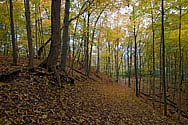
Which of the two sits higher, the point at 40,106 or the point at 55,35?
the point at 55,35

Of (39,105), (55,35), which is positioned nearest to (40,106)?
(39,105)

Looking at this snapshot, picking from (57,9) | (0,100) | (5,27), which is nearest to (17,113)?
(0,100)

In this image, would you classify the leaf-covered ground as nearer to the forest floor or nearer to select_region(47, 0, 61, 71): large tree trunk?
the forest floor

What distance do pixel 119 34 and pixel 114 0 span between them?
1629 cm

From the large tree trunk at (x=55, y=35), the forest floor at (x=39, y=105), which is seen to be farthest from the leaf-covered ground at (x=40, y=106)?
the large tree trunk at (x=55, y=35)

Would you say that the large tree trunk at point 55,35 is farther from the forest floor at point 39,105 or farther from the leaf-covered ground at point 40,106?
the leaf-covered ground at point 40,106

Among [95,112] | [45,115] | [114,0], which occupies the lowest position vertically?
[95,112]

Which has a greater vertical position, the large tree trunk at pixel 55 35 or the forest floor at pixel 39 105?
the large tree trunk at pixel 55 35

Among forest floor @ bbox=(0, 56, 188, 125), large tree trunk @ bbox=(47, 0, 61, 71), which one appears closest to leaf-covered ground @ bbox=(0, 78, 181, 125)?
forest floor @ bbox=(0, 56, 188, 125)

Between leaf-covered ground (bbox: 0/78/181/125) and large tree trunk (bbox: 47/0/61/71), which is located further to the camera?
→ large tree trunk (bbox: 47/0/61/71)

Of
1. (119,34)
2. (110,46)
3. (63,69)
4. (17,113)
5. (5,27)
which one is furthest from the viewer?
(110,46)

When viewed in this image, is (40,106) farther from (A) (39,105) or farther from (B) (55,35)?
(B) (55,35)

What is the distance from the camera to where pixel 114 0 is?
1702 centimetres

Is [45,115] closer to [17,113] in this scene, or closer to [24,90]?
[17,113]
